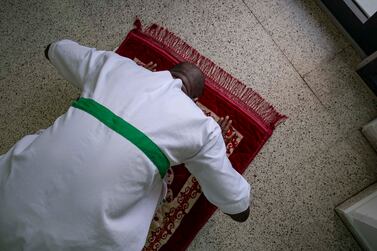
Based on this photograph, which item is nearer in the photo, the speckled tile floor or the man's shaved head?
the man's shaved head

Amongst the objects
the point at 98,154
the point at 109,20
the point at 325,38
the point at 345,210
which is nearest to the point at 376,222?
the point at 345,210

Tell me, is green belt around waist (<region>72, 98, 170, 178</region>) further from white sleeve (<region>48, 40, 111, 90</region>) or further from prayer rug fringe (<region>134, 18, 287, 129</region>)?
prayer rug fringe (<region>134, 18, 287, 129</region>)

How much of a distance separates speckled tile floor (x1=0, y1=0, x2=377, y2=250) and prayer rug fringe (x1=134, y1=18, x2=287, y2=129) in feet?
0.11

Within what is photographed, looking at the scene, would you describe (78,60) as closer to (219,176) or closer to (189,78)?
(189,78)

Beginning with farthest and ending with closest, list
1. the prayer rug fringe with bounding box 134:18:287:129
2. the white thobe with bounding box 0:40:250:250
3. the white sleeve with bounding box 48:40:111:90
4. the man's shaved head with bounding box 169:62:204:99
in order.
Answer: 1. the prayer rug fringe with bounding box 134:18:287:129
2. the man's shaved head with bounding box 169:62:204:99
3. the white sleeve with bounding box 48:40:111:90
4. the white thobe with bounding box 0:40:250:250

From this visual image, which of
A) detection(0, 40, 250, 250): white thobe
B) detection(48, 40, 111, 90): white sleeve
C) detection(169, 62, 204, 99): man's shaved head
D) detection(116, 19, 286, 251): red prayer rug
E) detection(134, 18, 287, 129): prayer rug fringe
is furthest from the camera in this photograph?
detection(134, 18, 287, 129): prayer rug fringe

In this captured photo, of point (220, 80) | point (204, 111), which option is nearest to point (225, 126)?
point (204, 111)

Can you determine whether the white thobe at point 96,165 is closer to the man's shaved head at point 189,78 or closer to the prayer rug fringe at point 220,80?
the man's shaved head at point 189,78

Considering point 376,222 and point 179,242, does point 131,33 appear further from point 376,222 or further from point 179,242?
point 376,222

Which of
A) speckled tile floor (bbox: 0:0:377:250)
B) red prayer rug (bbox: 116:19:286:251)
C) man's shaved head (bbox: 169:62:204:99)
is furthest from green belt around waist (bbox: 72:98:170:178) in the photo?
speckled tile floor (bbox: 0:0:377:250)

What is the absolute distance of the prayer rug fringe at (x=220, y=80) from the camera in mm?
1116

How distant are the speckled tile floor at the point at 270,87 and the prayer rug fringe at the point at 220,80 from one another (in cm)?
3

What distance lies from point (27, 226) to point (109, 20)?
2.82 ft

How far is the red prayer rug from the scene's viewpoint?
1014mm
